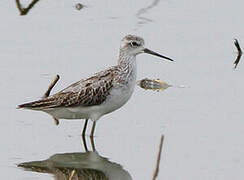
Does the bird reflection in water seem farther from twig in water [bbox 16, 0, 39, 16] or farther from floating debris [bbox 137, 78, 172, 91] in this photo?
twig in water [bbox 16, 0, 39, 16]

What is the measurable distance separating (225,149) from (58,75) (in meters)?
2.65

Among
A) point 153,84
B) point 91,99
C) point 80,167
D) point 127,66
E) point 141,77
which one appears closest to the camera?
point 80,167

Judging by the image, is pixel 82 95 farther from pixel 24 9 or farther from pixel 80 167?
pixel 24 9

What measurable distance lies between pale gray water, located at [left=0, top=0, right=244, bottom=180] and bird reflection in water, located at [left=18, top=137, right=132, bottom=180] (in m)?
0.12

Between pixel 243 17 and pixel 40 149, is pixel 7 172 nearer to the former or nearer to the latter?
pixel 40 149

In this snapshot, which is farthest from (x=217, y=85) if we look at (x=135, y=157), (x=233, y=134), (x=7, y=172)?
(x=7, y=172)

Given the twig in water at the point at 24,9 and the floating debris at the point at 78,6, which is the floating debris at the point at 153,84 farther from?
the floating debris at the point at 78,6

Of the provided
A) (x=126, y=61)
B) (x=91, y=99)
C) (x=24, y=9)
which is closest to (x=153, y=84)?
(x=126, y=61)

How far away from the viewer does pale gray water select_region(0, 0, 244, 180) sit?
11.5 metres

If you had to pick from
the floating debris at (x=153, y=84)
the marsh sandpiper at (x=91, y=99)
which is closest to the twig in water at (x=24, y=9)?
the floating debris at (x=153, y=84)

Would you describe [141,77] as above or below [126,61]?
below

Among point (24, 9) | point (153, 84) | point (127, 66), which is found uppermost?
point (24, 9)

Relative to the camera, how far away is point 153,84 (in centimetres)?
1376

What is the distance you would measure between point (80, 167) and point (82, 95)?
1235 mm
